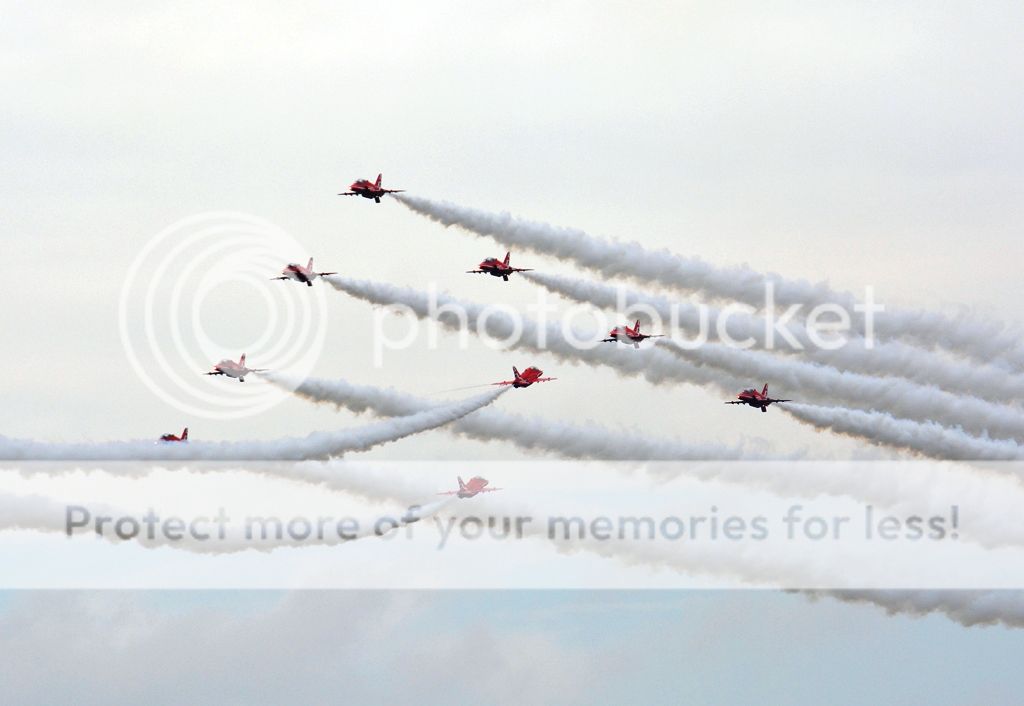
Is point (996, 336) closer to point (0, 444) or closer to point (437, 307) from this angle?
point (437, 307)

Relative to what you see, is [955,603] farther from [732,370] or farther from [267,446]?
[267,446]

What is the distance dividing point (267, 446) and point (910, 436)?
3066 cm

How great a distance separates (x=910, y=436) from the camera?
122m

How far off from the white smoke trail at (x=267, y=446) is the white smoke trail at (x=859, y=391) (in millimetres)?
11152

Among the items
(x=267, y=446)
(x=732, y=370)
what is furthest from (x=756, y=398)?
(x=267, y=446)

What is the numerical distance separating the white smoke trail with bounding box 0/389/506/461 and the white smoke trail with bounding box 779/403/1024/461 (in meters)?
16.0

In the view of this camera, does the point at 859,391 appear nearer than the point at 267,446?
No

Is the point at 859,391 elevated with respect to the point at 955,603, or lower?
elevated

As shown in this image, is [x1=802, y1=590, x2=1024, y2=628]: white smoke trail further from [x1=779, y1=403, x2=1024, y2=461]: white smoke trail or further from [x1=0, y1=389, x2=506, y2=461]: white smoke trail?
[x1=0, y1=389, x2=506, y2=461]: white smoke trail

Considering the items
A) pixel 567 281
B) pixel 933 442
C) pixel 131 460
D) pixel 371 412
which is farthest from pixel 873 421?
pixel 131 460

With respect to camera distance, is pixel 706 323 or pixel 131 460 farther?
pixel 706 323

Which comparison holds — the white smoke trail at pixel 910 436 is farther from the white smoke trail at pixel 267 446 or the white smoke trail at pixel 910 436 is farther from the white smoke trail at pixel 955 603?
the white smoke trail at pixel 267 446

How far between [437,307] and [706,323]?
13.2m

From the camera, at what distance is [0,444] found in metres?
111
